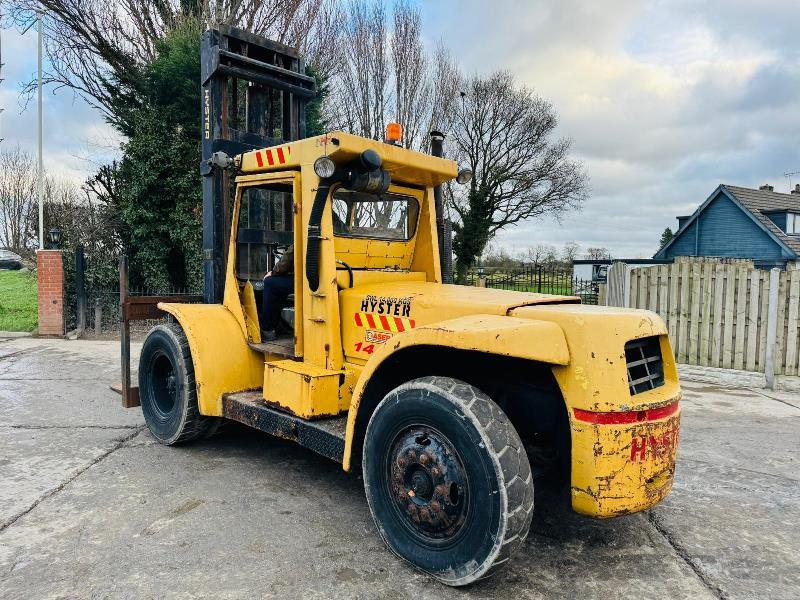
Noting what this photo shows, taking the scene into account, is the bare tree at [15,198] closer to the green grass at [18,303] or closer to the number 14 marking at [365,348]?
the green grass at [18,303]

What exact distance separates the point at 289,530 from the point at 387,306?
157 centimetres

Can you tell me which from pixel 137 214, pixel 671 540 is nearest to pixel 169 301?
pixel 671 540

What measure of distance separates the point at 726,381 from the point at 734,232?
23148 mm

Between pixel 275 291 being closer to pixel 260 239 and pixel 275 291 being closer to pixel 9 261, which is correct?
pixel 260 239

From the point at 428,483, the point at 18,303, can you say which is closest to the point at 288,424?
the point at 428,483

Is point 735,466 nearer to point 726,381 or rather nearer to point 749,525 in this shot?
point 749,525

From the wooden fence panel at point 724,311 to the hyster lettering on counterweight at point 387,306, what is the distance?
22.5 ft

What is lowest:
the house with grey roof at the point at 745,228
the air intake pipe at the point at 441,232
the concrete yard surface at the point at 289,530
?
the concrete yard surface at the point at 289,530

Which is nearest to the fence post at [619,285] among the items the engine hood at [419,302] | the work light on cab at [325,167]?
the engine hood at [419,302]

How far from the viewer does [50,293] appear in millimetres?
13070

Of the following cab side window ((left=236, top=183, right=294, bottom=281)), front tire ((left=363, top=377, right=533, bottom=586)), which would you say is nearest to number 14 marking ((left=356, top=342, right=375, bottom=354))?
front tire ((left=363, top=377, right=533, bottom=586))

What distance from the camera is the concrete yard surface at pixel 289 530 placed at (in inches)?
124

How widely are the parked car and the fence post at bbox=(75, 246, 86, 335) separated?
88.4ft

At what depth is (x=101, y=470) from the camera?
480 centimetres
